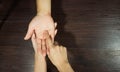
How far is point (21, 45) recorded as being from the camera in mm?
1862

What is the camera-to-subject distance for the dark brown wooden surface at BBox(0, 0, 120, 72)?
1.66 metres

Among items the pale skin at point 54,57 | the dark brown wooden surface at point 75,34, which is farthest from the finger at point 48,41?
the dark brown wooden surface at point 75,34

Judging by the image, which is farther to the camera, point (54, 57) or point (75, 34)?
point (75, 34)

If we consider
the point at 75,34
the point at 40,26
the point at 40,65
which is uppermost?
the point at 40,26

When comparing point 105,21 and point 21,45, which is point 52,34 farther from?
point 105,21

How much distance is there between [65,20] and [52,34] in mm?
1648

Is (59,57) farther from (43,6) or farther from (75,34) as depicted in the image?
(75,34)

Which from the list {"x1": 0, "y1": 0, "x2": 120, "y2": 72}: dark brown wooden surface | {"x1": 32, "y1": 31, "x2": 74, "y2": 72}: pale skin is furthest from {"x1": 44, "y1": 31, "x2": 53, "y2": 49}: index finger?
{"x1": 0, "y1": 0, "x2": 120, "y2": 72}: dark brown wooden surface

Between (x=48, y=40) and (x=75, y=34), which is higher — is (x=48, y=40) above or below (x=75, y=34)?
above

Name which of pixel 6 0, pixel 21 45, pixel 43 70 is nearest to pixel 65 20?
pixel 21 45

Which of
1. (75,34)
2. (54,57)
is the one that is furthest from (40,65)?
(75,34)

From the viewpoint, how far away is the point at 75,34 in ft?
6.56

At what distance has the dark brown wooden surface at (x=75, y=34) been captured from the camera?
65.4 inches

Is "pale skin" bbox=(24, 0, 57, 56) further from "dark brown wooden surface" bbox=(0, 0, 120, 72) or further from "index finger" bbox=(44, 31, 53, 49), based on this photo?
"dark brown wooden surface" bbox=(0, 0, 120, 72)
